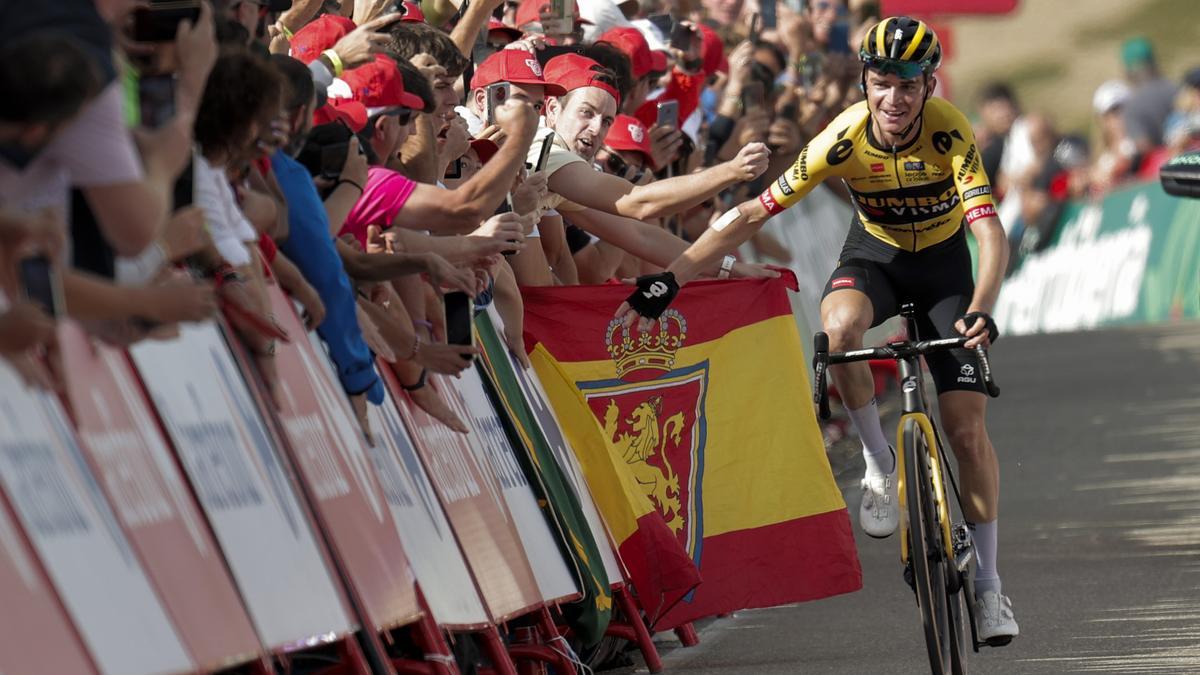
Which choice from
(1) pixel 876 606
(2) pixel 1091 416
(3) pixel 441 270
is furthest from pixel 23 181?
(2) pixel 1091 416

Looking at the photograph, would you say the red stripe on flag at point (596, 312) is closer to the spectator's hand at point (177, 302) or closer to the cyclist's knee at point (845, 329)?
the cyclist's knee at point (845, 329)

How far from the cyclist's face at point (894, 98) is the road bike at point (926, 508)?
959 mm

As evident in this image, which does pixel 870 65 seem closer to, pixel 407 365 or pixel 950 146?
pixel 950 146

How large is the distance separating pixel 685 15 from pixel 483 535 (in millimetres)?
8747

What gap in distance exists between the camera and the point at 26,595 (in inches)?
181

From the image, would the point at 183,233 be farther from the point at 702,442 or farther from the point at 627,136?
the point at 627,136

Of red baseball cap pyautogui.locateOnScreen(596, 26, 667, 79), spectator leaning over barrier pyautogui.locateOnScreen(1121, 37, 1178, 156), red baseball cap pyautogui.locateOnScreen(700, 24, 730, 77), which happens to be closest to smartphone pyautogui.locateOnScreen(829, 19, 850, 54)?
red baseball cap pyautogui.locateOnScreen(700, 24, 730, 77)

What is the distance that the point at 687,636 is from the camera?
985 centimetres

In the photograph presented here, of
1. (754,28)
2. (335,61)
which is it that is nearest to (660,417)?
(335,61)

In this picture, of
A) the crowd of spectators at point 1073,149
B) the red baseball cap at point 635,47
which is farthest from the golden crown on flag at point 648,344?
the crowd of spectators at point 1073,149

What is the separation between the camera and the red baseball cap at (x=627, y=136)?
445 inches

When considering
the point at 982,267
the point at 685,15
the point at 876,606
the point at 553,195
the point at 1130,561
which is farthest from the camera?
the point at 685,15

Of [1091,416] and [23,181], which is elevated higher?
[23,181]

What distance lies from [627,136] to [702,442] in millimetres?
1842
